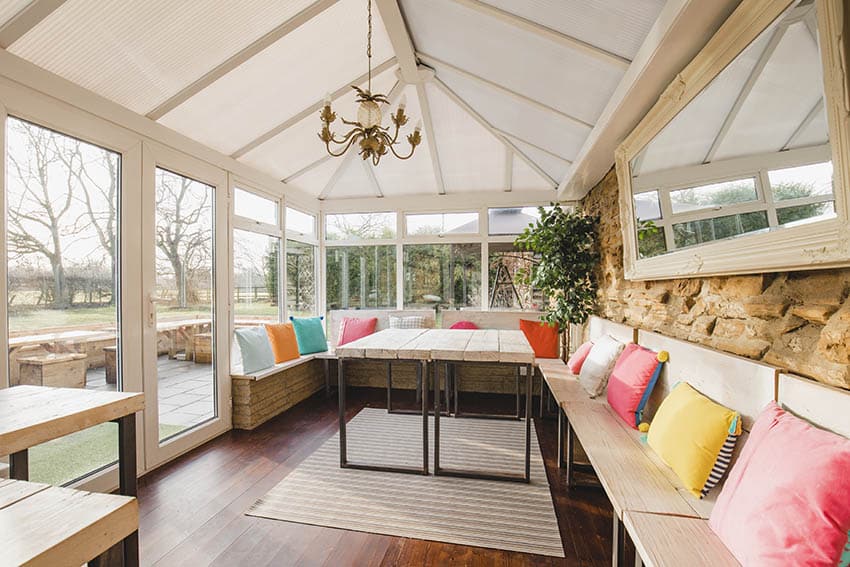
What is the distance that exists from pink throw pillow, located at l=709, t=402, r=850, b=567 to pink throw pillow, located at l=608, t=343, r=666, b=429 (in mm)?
915

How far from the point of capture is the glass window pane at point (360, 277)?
5.10 m

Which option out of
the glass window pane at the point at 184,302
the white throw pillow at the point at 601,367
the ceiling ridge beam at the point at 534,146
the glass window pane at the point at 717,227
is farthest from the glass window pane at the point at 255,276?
the glass window pane at the point at 717,227

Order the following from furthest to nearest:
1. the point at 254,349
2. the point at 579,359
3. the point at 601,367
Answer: the point at 254,349, the point at 579,359, the point at 601,367

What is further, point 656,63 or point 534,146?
point 534,146

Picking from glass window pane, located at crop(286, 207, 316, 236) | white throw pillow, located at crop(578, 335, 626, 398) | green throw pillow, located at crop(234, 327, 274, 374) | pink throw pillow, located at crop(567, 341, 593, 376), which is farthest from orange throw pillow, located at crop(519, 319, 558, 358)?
glass window pane, located at crop(286, 207, 316, 236)

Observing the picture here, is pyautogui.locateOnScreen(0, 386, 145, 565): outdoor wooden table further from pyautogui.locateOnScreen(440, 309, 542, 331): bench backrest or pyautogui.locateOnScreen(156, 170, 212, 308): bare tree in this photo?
pyautogui.locateOnScreen(440, 309, 542, 331): bench backrest

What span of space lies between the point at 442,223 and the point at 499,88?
2.27m

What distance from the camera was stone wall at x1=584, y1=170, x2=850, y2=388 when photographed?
3.76 ft

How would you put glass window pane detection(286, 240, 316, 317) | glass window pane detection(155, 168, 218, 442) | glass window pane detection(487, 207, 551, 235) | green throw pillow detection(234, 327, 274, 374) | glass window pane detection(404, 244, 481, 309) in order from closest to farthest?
glass window pane detection(155, 168, 218, 442) < green throw pillow detection(234, 327, 274, 374) < glass window pane detection(286, 240, 316, 317) < glass window pane detection(487, 207, 551, 235) < glass window pane detection(404, 244, 481, 309)

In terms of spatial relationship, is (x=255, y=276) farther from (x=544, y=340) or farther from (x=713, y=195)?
(x=713, y=195)

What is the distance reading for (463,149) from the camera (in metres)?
4.20

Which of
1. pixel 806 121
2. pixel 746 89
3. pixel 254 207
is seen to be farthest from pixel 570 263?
pixel 254 207

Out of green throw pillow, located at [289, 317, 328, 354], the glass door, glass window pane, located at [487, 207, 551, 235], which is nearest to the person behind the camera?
the glass door

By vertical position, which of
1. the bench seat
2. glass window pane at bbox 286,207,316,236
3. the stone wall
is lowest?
the bench seat
